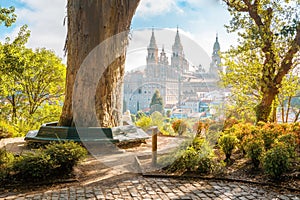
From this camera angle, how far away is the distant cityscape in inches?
252

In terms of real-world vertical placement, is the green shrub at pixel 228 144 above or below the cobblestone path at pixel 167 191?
above

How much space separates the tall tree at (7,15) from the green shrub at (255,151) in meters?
8.84

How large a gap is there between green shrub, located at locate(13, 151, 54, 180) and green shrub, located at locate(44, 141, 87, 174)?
0.13m

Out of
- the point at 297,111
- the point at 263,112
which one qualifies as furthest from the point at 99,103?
the point at 297,111

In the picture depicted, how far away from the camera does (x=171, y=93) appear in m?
6.69

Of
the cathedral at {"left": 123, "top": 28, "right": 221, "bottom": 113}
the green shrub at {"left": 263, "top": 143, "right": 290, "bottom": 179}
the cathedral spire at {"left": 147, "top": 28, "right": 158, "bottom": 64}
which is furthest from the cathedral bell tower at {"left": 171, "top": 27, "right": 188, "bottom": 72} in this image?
the green shrub at {"left": 263, "top": 143, "right": 290, "bottom": 179}

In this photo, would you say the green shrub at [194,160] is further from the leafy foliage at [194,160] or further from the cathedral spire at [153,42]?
the cathedral spire at [153,42]

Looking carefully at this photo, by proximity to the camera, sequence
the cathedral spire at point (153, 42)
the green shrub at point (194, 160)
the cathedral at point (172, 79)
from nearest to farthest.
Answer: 1. the green shrub at point (194, 160)
2. the cathedral spire at point (153, 42)
3. the cathedral at point (172, 79)

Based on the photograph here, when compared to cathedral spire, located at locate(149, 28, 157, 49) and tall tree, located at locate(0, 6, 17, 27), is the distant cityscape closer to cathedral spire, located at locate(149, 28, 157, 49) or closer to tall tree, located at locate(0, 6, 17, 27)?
cathedral spire, located at locate(149, 28, 157, 49)

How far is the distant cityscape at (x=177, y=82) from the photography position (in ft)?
21.0

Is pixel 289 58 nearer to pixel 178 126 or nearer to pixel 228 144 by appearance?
pixel 178 126

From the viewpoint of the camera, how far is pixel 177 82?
6613mm

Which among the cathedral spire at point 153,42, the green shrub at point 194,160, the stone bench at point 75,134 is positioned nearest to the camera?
the green shrub at point 194,160

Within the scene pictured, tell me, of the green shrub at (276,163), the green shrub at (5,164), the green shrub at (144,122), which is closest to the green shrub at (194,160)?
the green shrub at (276,163)
